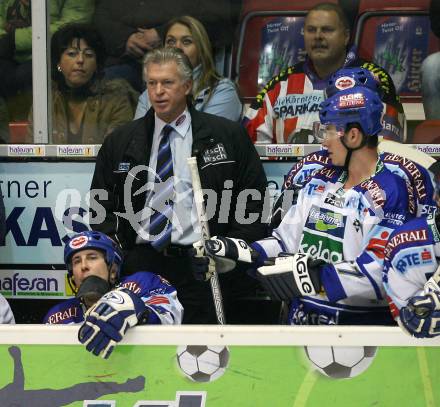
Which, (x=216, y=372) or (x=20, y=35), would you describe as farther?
(x=20, y=35)

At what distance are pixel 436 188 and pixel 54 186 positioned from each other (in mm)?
2451

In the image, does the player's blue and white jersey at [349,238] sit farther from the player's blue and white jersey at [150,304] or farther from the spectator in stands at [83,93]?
the spectator in stands at [83,93]

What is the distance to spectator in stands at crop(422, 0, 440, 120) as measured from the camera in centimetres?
517

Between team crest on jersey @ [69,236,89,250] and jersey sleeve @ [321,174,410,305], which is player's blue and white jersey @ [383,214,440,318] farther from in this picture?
team crest on jersey @ [69,236,89,250]

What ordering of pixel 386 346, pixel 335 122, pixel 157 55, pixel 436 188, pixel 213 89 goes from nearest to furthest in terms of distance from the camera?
1. pixel 386 346
2. pixel 436 188
3. pixel 335 122
4. pixel 157 55
5. pixel 213 89

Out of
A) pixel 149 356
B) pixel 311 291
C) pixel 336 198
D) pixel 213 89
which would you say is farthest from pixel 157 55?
pixel 149 356

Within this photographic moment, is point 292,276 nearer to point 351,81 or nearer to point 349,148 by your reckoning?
point 349,148

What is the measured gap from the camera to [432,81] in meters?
5.18


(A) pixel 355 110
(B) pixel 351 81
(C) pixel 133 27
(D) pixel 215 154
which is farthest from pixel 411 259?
(C) pixel 133 27

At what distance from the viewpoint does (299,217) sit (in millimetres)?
4230

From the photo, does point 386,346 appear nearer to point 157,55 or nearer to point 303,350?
point 303,350

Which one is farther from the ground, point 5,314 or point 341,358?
point 341,358

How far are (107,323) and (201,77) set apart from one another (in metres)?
2.15

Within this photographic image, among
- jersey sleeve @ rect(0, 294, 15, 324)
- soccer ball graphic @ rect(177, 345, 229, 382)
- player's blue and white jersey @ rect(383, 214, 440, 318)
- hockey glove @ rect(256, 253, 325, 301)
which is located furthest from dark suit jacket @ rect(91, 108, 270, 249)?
soccer ball graphic @ rect(177, 345, 229, 382)
